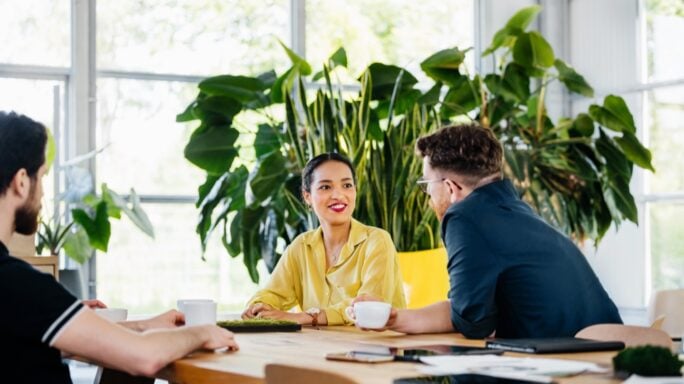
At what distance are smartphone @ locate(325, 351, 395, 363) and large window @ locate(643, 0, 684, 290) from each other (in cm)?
524

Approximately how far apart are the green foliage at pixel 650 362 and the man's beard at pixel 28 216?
3.80 ft

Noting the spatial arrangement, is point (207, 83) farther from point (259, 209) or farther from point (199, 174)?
point (199, 174)

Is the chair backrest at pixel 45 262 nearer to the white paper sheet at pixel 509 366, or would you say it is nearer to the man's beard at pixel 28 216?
the man's beard at pixel 28 216

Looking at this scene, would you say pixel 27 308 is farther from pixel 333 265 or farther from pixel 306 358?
pixel 333 265

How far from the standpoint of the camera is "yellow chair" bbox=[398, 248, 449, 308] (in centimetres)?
509

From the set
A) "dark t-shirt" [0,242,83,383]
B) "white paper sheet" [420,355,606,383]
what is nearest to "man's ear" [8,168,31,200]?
"dark t-shirt" [0,242,83,383]

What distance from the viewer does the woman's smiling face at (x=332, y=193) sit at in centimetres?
403

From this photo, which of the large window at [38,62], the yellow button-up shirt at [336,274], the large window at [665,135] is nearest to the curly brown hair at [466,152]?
the yellow button-up shirt at [336,274]

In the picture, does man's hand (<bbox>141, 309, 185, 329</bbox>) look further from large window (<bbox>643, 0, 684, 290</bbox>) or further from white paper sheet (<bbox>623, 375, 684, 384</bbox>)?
large window (<bbox>643, 0, 684, 290</bbox>)

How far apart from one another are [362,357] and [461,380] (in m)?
0.40

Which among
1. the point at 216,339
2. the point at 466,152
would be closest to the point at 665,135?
the point at 466,152

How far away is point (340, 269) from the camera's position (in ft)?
12.6

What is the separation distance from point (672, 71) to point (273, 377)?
236 inches

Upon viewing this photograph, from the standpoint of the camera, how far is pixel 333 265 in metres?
3.89
